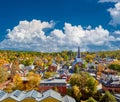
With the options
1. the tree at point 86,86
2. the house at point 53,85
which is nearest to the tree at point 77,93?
the tree at point 86,86

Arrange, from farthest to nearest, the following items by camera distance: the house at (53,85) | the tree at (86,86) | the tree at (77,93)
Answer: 1. the house at (53,85)
2. the tree at (86,86)
3. the tree at (77,93)

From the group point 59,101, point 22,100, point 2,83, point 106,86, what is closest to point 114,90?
point 106,86

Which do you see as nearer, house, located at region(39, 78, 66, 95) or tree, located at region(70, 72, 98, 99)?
tree, located at region(70, 72, 98, 99)

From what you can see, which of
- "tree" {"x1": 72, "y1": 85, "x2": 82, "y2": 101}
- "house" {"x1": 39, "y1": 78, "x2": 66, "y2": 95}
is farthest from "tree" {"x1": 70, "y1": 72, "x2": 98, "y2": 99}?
"house" {"x1": 39, "y1": 78, "x2": 66, "y2": 95}

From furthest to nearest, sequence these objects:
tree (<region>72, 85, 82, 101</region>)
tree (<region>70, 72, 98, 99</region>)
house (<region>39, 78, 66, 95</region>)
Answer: house (<region>39, 78, 66, 95</region>), tree (<region>70, 72, 98, 99</region>), tree (<region>72, 85, 82, 101</region>)

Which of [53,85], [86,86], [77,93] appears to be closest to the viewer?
[77,93]

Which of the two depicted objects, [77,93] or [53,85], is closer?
[77,93]

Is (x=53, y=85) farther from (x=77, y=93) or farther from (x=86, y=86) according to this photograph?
(x=77, y=93)

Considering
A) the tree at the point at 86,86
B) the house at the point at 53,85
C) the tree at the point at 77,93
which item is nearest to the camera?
the tree at the point at 77,93

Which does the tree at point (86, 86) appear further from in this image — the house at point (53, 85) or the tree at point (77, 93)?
the house at point (53, 85)

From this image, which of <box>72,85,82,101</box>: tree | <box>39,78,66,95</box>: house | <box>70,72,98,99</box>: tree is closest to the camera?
<box>72,85,82,101</box>: tree

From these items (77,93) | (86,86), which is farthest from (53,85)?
(77,93)

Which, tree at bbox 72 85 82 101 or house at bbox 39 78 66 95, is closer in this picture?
tree at bbox 72 85 82 101

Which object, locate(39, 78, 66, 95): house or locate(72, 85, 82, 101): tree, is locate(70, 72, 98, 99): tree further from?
locate(39, 78, 66, 95): house
